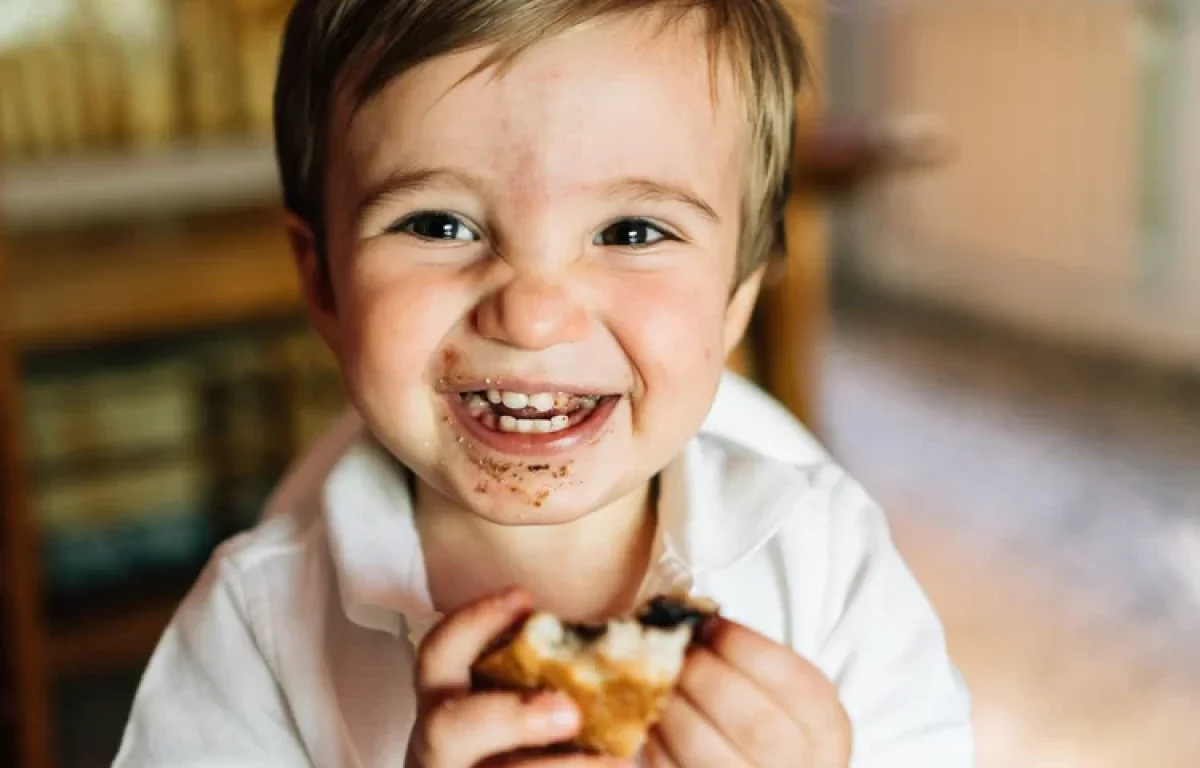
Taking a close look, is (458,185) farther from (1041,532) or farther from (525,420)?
(1041,532)

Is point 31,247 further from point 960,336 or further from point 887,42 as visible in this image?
point 887,42

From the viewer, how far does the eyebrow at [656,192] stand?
68 cm

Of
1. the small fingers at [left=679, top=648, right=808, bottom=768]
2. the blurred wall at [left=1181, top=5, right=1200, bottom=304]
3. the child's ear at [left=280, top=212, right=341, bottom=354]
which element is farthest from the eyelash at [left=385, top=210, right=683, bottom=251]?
the blurred wall at [left=1181, top=5, right=1200, bottom=304]

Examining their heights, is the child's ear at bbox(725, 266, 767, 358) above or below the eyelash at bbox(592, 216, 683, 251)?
below

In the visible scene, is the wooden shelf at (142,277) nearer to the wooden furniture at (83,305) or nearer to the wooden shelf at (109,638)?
the wooden furniture at (83,305)

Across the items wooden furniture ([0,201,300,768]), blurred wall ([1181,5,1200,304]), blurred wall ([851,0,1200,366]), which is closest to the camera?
wooden furniture ([0,201,300,768])

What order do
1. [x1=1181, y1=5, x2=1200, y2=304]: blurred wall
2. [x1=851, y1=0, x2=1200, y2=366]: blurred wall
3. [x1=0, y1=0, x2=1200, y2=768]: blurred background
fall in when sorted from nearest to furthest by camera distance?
[x1=0, y1=0, x2=1200, y2=768]: blurred background
[x1=1181, y1=5, x2=1200, y2=304]: blurred wall
[x1=851, y1=0, x2=1200, y2=366]: blurred wall

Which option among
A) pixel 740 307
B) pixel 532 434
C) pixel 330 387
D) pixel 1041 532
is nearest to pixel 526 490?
pixel 532 434

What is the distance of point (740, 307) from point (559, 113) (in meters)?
0.24

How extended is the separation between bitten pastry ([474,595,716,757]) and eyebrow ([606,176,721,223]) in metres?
0.21

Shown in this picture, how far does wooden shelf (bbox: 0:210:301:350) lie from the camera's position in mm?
1663

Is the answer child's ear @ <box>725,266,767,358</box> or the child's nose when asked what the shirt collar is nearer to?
child's ear @ <box>725,266,767,358</box>

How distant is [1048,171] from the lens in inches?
141

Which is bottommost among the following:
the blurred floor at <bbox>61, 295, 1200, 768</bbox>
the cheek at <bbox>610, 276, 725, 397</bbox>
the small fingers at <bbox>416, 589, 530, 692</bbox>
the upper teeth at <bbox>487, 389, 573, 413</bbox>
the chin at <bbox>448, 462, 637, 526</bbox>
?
the blurred floor at <bbox>61, 295, 1200, 768</bbox>
